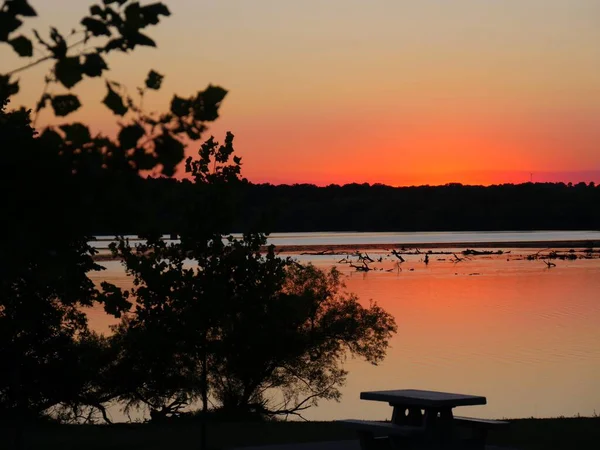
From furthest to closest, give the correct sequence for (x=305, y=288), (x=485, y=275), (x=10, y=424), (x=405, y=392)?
1. (x=485, y=275)
2. (x=305, y=288)
3. (x=10, y=424)
4. (x=405, y=392)

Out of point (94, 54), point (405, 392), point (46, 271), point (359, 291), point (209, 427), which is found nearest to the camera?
point (94, 54)

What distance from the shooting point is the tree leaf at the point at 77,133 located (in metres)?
5.30

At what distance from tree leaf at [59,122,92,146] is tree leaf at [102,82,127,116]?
337mm

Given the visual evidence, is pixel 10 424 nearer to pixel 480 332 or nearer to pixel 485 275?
pixel 480 332

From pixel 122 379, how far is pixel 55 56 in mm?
25123

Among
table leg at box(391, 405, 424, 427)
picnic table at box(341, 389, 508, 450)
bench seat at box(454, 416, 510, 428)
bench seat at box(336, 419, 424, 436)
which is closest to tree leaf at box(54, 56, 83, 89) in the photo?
picnic table at box(341, 389, 508, 450)

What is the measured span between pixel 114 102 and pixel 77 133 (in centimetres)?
40

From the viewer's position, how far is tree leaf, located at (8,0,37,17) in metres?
4.79

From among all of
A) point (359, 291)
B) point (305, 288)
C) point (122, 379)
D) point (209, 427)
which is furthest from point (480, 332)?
point (209, 427)

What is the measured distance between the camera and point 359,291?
3310 inches

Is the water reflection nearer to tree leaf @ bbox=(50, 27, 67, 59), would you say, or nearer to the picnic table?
the picnic table

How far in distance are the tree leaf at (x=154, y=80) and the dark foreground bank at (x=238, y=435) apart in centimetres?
1316

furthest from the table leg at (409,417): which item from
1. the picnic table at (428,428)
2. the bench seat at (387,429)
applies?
the bench seat at (387,429)

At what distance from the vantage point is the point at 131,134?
16.9 feet
